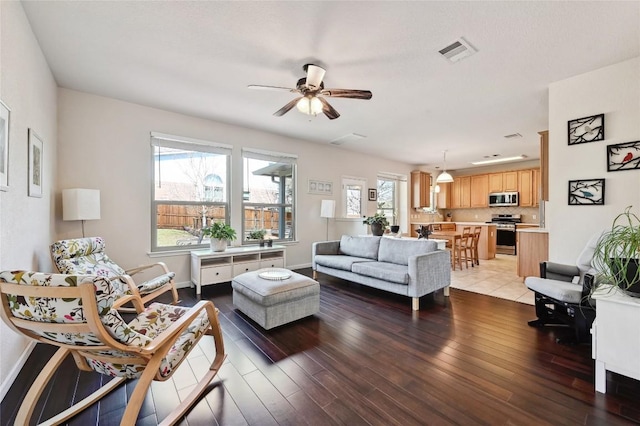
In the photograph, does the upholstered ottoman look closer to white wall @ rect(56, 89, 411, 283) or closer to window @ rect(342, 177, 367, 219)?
white wall @ rect(56, 89, 411, 283)

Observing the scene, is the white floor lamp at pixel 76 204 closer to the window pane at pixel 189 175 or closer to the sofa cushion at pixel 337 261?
the window pane at pixel 189 175

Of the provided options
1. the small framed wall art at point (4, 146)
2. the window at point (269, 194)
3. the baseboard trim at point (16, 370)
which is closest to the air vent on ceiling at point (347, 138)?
the window at point (269, 194)

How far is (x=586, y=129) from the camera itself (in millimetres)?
2867

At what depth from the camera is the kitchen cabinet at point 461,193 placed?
8.50 metres

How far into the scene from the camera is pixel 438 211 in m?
9.14

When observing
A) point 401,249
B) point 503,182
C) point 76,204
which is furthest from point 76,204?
point 503,182

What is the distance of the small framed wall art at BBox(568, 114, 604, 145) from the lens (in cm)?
278

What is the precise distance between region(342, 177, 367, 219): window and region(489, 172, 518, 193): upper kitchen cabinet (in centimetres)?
429

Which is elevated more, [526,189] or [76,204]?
[526,189]

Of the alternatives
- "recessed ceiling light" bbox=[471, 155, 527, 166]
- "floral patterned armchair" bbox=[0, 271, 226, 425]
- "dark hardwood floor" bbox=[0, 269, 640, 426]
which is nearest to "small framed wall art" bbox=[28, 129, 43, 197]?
"dark hardwood floor" bbox=[0, 269, 640, 426]

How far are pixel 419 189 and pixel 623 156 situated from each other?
5389 mm

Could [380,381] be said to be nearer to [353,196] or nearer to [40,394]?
[40,394]

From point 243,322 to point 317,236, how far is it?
10.4 ft

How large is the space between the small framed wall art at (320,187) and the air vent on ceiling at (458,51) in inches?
139
